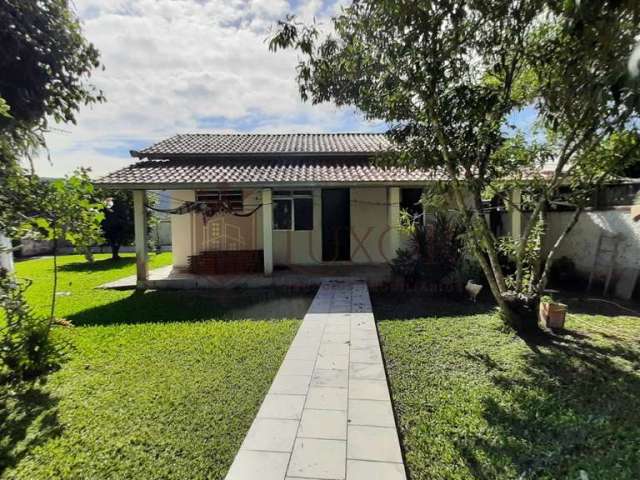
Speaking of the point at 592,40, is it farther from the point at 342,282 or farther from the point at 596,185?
the point at 342,282

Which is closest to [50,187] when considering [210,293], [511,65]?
[210,293]

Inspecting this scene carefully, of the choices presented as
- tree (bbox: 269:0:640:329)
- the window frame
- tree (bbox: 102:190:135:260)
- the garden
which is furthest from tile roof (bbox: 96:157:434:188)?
tree (bbox: 102:190:135:260)

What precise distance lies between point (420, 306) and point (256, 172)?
654 cm

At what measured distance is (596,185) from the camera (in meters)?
5.70

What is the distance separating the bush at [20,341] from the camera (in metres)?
4.40

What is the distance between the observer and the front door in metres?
12.8

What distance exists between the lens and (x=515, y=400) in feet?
13.0

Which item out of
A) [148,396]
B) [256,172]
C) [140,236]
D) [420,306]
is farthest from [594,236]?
[140,236]

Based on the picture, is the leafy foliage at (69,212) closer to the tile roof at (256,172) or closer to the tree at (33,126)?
the tree at (33,126)

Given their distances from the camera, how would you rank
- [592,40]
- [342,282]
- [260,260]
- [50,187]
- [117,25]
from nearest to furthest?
1. [592,40]
2. [50,187]
3. [117,25]
4. [342,282]
5. [260,260]

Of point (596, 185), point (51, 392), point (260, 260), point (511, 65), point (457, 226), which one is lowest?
point (51, 392)

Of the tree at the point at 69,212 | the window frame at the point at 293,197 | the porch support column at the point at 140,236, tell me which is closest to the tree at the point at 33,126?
the tree at the point at 69,212

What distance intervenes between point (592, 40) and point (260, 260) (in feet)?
32.2

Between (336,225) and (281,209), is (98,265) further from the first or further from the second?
(336,225)
